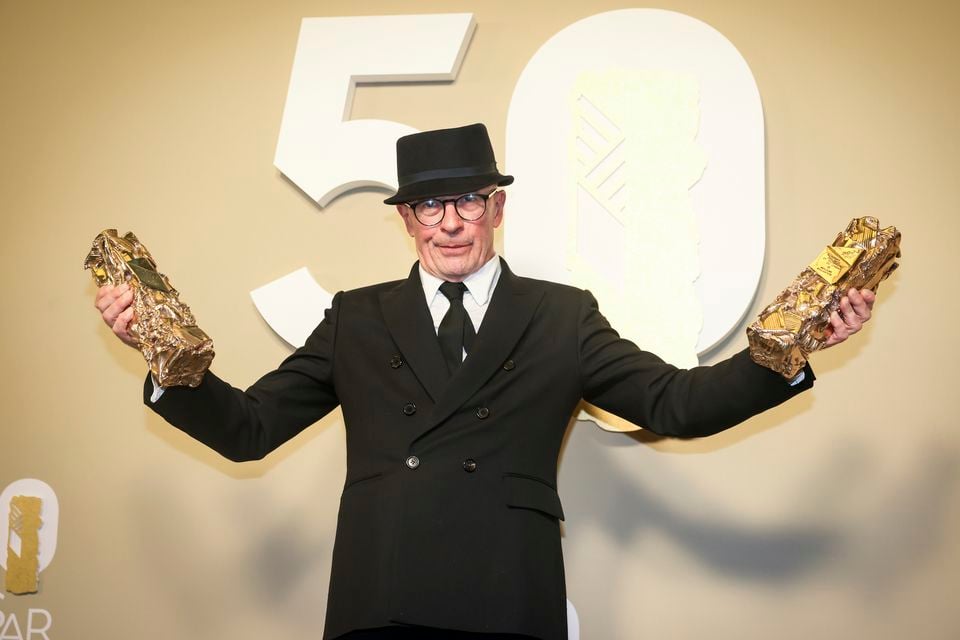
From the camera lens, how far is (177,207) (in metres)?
2.98

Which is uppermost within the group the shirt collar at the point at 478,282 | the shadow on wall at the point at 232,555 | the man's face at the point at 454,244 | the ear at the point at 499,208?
the ear at the point at 499,208

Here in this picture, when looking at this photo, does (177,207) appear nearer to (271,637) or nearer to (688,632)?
(271,637)

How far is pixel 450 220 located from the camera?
224 cm

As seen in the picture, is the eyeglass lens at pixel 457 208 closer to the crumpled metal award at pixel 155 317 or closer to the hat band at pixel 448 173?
the hat band at pixel 448 173

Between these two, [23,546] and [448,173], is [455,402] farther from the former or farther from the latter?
[23,546]

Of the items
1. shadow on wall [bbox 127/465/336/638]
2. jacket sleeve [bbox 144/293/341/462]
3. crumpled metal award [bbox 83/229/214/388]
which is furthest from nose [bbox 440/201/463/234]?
shadow on wall [bbox 127/465/336/638]

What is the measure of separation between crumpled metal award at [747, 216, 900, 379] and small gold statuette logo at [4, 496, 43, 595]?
209cm

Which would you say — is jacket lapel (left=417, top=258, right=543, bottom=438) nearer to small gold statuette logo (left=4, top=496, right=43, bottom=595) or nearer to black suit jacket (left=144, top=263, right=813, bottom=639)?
black suit jacket (left=144, top=263, right=813, bottom=639)

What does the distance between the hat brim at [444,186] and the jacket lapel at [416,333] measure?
173 millimetres

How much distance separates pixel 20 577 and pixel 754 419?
Result: 2.04 metres

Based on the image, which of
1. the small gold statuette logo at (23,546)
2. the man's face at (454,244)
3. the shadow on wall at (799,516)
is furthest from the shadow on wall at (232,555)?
the man's face at (454,244)

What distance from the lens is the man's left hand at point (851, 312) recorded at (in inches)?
73.0

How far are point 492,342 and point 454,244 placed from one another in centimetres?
24

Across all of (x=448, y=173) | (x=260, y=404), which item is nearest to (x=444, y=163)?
(x=448, y=173)
